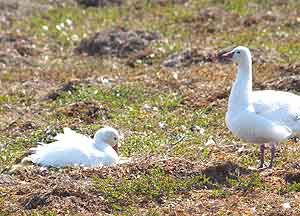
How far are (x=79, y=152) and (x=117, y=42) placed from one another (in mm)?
10027

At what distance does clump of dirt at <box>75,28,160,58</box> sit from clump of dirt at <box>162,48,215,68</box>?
1.43 meters

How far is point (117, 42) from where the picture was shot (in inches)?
862

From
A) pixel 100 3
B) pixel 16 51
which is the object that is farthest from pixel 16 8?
pixel 16 51

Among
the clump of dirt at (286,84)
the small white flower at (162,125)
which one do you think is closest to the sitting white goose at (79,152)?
the small white flower at (162,125)

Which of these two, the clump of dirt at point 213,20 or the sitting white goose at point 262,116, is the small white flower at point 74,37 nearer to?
the clump of dirt at point 213,20

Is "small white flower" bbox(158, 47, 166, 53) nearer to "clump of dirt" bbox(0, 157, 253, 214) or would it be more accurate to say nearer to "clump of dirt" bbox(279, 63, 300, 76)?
"clump of dirt" bbox(279, 63, 300, 76)

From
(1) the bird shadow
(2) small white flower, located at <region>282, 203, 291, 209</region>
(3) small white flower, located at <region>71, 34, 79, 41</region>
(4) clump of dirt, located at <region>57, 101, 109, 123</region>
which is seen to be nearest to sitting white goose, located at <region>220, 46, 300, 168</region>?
(1) the bird shadow

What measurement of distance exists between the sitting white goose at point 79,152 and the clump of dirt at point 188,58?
7.43m

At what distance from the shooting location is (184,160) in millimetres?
11594

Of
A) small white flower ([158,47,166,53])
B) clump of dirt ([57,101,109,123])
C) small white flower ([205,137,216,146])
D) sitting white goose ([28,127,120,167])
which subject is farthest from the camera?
small white flower ([158,47,166,53])

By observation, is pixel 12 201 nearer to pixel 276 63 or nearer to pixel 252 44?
pixel 276 63

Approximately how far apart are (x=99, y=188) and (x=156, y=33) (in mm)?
12215

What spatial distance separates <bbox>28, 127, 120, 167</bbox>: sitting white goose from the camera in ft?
39.4

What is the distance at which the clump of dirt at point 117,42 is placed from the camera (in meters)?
21.6
